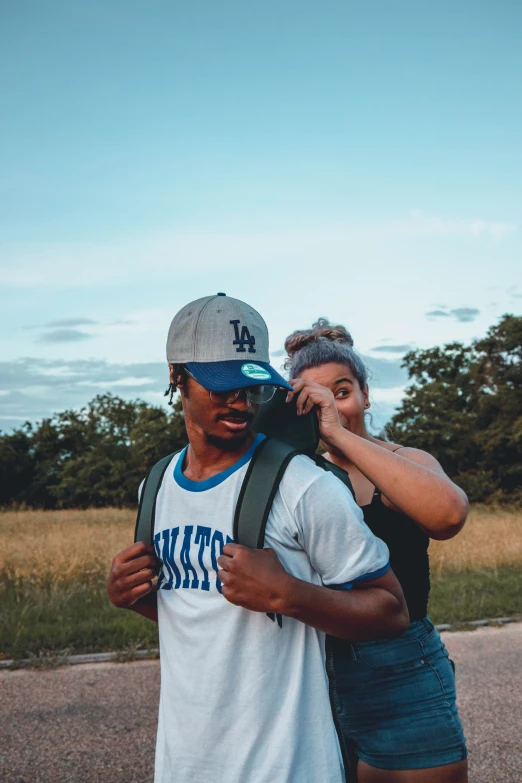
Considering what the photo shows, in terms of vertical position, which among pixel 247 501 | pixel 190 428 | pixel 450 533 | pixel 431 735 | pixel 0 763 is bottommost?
pixel 0 763

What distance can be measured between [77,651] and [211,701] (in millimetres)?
5443

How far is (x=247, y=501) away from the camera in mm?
1763

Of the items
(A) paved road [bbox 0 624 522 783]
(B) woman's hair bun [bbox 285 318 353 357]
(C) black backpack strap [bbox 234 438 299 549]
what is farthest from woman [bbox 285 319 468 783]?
(A) paved road [bbox 0 624 522 783]

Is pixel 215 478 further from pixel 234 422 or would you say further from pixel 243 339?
pixel 243 339

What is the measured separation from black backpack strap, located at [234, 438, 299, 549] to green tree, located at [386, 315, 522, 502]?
1222 inches

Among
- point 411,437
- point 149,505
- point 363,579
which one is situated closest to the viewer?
point 363,579

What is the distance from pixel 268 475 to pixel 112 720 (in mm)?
4184

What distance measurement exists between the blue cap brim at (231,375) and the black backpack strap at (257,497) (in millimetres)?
191

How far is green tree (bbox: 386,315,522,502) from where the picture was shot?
32.6 metres

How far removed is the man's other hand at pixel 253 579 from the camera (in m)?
1.66

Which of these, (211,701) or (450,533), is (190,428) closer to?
(211,701)

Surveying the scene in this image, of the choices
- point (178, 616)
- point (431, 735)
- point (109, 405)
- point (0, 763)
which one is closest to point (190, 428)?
point (178, 616)

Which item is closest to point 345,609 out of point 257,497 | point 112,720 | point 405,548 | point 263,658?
point 263,658

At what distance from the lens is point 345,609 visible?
1732 mm
